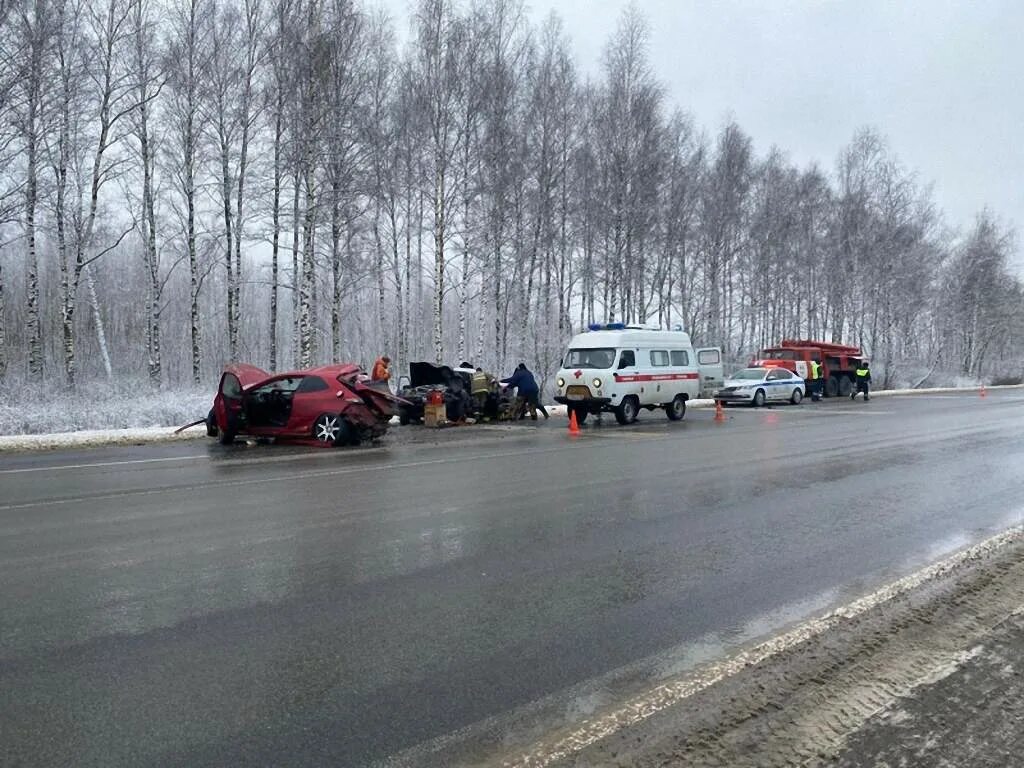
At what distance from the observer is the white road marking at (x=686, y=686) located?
326 centimetres

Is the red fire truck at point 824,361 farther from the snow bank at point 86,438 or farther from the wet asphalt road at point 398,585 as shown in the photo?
the snow bank at point 86,438

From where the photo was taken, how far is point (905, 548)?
22.7 feet

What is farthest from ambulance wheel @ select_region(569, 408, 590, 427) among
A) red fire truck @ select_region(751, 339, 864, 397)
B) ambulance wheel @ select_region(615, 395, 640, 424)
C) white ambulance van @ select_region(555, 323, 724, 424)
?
red fire truck @ select_region(751, 339, 864, 397)

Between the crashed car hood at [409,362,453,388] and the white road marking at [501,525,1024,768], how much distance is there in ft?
52.0

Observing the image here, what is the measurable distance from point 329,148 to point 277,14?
5621 mm

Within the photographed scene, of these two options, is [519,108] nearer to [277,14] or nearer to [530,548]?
[277,14]

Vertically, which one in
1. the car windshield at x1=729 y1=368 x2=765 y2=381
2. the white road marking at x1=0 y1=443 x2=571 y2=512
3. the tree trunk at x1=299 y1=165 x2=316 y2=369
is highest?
the tree trunk at x1=299 y1=165 x2=316 y2=369

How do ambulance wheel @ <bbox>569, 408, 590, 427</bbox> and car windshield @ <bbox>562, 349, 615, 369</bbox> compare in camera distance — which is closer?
car windshield @ <bbox>562, 349, 615, 369</bbox>

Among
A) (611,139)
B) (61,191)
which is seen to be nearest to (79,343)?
(61,191)

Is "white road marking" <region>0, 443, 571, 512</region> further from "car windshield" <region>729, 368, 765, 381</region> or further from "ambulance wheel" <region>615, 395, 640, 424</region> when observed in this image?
"car windshield" <region>729, 368, 765, 381</region>

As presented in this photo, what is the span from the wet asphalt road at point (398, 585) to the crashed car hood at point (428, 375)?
880 centimetres

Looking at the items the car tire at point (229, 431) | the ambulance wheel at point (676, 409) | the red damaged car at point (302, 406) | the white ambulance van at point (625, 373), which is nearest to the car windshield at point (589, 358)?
the white ambulance van at point (625, 373)

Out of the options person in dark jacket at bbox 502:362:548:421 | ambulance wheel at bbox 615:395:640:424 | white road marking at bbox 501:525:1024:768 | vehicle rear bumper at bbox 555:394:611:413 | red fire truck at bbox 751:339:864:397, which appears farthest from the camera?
red fire truck at bbox 751:339:864:397

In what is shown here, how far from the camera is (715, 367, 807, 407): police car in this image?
30.6 meters
